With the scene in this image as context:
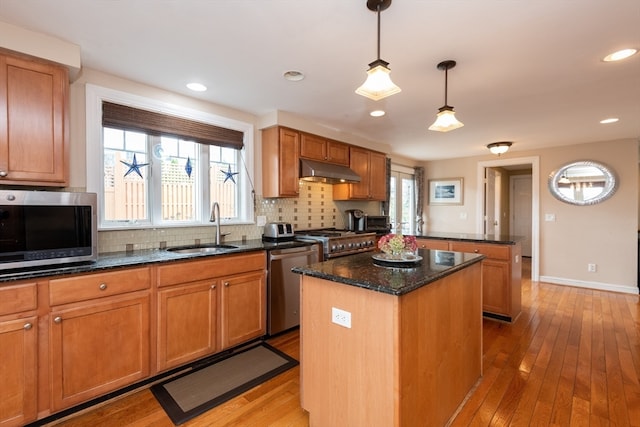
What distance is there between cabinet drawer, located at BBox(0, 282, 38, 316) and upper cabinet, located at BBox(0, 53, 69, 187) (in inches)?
27.2

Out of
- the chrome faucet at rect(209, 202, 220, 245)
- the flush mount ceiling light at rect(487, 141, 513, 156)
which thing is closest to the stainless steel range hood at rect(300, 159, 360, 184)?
the chrome faucet at rect(209, 202, 220, 245)

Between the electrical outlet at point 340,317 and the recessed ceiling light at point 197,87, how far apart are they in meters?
2.28

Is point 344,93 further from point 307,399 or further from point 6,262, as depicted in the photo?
point 6,262

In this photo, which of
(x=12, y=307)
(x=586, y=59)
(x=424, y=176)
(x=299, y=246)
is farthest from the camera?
(x=424, y=176)

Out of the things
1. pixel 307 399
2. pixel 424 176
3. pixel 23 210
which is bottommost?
pixel 307 399

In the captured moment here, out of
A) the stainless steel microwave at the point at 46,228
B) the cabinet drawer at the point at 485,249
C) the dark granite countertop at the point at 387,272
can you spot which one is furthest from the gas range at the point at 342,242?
the stainless steel microwave at the point at 46,228

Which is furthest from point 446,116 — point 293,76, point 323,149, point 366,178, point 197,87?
point 366,178

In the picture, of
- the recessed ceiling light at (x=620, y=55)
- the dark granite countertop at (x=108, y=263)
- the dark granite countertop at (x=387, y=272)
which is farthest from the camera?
the recessed ceiling light at (x=620, y=55)

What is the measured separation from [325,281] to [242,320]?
4.52ft

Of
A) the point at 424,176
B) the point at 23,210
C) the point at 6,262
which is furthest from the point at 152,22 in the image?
the point at 424,176

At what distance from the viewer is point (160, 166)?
2.85m

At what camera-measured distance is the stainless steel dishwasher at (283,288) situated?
2916 mm

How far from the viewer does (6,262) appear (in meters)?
1.70

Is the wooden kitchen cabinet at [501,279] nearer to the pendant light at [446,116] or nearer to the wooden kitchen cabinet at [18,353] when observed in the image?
the pendant light at [446,116]
